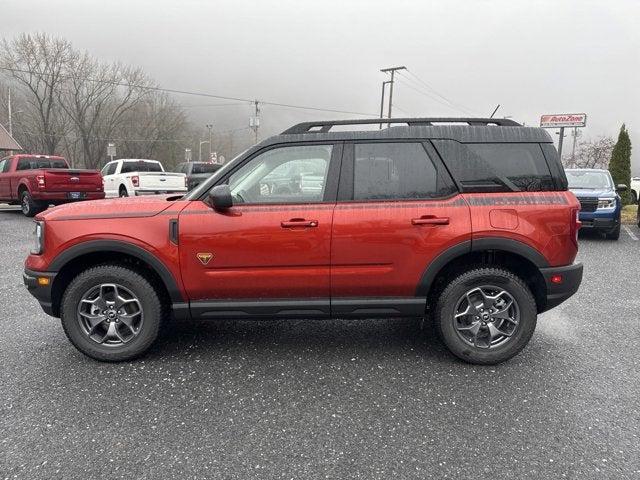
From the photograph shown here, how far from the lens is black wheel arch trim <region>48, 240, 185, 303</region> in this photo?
3.32 metres

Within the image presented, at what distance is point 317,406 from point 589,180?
10452 mm

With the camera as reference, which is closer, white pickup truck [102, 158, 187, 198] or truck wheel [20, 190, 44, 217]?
truck wheel [20, 190, 44, 217]

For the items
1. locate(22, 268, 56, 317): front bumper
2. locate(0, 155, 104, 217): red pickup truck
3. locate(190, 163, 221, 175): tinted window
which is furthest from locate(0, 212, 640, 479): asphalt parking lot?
locate(190, 163, 221, 175): tinted window

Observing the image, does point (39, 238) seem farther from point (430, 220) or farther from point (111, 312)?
point (430, 220)

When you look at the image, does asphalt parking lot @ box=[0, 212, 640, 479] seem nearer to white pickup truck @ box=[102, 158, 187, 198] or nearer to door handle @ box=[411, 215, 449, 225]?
door handle @ box=[411, 215, 449, 225]

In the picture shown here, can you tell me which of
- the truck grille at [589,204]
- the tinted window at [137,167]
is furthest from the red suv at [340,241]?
the tinted window at [137,167]

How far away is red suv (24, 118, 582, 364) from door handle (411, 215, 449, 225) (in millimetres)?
10

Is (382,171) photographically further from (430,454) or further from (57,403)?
(57,403)

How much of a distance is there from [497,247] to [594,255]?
6.27 metres

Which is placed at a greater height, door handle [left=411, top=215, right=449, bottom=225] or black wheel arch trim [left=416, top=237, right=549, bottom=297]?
door handle [left=411, top=215, right=449, bottom=225]

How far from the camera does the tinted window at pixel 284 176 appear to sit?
3.40 meters

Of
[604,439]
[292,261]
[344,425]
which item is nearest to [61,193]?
[292,261]

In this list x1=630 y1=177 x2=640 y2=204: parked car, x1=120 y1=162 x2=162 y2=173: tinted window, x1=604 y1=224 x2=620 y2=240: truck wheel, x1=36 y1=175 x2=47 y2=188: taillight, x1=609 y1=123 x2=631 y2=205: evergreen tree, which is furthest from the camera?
x1=630 y1=177 x2=640 y2=204: parked car

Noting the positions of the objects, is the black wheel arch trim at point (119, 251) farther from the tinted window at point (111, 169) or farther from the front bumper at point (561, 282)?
the tinted window at point (111, 169)
